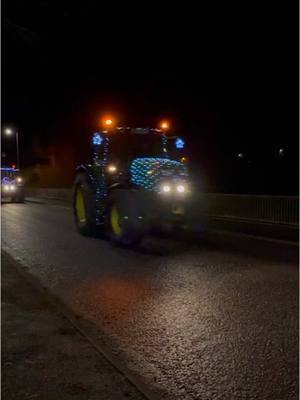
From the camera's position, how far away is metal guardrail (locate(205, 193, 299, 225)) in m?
15.7

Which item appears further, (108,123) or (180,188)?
(108,123)

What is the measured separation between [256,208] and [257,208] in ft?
0.13

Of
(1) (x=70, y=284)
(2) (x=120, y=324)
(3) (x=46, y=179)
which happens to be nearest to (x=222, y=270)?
(1) (x=70, y=284)

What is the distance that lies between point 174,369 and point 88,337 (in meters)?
1.12

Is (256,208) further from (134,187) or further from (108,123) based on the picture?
(108,123)

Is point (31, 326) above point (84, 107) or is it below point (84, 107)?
below

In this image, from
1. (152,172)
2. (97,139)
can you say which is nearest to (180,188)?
(152,172)

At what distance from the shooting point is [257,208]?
56.7 feet

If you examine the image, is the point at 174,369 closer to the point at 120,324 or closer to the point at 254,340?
the point at 254,340

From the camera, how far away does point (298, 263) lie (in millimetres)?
10078

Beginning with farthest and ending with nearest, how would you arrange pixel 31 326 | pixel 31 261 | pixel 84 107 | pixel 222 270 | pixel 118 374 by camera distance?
1. pixel 84 107
2. pixel 31 261
3. pixel 222 270
4. pixel 31 326
5. pixel 118 374

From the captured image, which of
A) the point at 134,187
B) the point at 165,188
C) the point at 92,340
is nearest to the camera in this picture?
the point at 92,340

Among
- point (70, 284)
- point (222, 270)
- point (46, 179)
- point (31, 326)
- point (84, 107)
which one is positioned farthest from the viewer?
point (46, 179)

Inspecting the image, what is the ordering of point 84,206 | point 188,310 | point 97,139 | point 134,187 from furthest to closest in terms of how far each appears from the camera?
point 84,206, point 97,139, point 134,187, point 188,310
